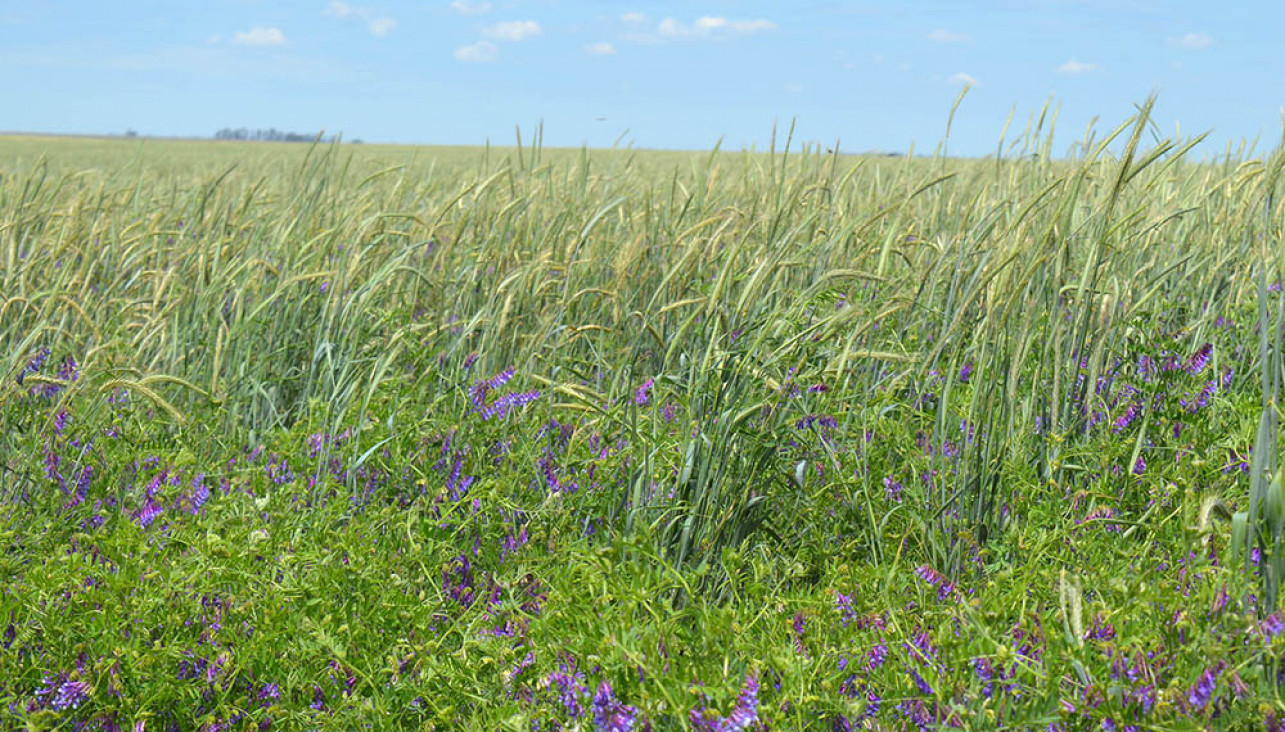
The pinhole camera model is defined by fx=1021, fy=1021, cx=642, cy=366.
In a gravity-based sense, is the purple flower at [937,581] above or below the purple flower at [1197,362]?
below

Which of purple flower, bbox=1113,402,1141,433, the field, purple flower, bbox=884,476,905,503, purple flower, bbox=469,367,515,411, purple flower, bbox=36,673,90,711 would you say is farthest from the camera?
purple flower, bbox=469,367,515,411

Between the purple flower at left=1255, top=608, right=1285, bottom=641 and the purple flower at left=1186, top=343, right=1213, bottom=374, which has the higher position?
the purple flower at left=1186, top=343, right=1213, bottom=374

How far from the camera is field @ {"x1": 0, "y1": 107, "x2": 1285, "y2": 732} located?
4.37 ft

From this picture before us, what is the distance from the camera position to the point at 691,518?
1.74 meters

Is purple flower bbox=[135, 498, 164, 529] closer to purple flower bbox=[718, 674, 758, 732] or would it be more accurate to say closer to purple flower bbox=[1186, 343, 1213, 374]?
purple flower bbox=[718, 674, 758, 732]

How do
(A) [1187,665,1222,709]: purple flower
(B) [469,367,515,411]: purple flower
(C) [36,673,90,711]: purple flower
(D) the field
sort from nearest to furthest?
(A) [1187,665,1222,709]: purple flower < (D) the field < (C) [36,673,90,711]: purple flower < (B) [469,367,515,411]: purple flower

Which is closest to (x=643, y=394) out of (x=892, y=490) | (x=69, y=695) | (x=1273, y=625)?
(x=892, y=490)

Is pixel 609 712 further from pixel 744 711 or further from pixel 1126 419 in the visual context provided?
pixel 1126 419

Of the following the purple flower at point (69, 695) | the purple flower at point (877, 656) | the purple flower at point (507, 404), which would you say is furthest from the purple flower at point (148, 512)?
the purple flower at point (877, 656)

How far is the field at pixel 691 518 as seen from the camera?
1333mm

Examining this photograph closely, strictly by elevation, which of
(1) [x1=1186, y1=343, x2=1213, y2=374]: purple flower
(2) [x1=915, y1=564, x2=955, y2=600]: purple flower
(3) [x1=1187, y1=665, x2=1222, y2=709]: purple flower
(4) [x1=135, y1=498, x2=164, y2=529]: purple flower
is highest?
(1) [x1=1186, y1=343, x2=1213, y2=374]: purple flower

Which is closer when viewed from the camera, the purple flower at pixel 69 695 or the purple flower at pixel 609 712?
the purple flower at pixel 609 712

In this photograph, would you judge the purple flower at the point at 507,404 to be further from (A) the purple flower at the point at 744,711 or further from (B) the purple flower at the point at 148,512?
(A) the purple flower at the point at 744,711

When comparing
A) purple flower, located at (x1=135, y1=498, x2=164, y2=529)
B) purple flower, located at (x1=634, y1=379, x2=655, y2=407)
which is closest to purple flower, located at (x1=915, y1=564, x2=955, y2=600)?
purple flower, located at (x1=634, y1=379, x2=655, y2=407)
